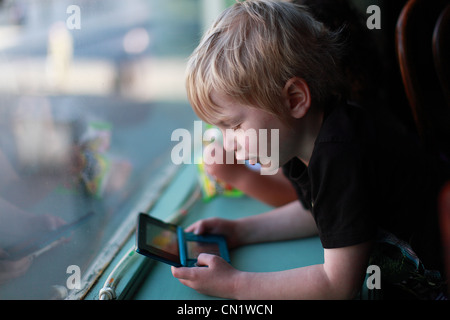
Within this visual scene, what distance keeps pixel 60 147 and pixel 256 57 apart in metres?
0.48

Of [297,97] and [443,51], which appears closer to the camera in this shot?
[297,97]

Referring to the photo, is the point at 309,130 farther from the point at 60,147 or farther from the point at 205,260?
the point at 60,147

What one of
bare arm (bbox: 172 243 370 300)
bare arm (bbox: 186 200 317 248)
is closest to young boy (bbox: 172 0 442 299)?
bare arm (bbox: 172 243 370 300)

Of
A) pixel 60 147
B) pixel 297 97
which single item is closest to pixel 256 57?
pixel 297 97

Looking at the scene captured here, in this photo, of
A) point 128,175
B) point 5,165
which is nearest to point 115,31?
point 128,175

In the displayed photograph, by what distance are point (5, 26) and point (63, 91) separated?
180 millimetres

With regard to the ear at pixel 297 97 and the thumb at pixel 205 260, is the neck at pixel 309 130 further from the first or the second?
the thumb at pixel 205 260

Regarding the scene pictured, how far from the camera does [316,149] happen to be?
25.9 inches

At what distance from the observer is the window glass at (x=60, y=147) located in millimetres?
729

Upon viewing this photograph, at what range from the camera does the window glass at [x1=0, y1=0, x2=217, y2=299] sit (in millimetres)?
729

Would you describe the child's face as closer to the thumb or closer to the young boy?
the young boy

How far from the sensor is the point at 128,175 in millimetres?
1221
